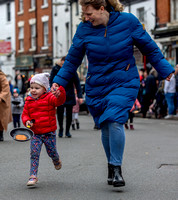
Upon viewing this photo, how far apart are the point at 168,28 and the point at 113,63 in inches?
883

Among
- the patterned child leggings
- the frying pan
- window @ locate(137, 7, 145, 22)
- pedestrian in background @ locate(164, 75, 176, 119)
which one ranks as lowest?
pedestrian in background @ locate(164, 75, 176, 119)

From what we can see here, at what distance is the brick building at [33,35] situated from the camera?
41.5m

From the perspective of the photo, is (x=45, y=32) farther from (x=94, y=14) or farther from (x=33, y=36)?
(x=94, y=14)

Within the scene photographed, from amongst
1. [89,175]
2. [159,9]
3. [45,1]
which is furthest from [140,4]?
[89,175]

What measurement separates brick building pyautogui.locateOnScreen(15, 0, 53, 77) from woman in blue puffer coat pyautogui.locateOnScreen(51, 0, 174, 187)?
35469 millimetres

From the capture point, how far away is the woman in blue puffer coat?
5.59 metres

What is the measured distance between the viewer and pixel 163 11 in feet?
93.5

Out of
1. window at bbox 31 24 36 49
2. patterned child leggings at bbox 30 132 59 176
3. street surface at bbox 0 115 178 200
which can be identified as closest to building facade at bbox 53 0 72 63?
window at bbox 31 24 36 49

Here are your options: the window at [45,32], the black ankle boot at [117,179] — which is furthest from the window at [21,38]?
the black ankle boot at [117,179]

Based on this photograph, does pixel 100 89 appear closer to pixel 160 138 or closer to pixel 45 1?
pixel 160 138

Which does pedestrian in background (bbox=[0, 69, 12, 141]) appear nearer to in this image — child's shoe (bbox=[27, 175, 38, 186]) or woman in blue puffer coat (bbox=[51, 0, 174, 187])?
child's shoe (bbox=[27, 175, 38, 186])

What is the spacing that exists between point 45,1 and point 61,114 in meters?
30.6

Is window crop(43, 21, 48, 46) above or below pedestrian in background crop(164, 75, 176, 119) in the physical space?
above

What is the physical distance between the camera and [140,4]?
30453 mm
